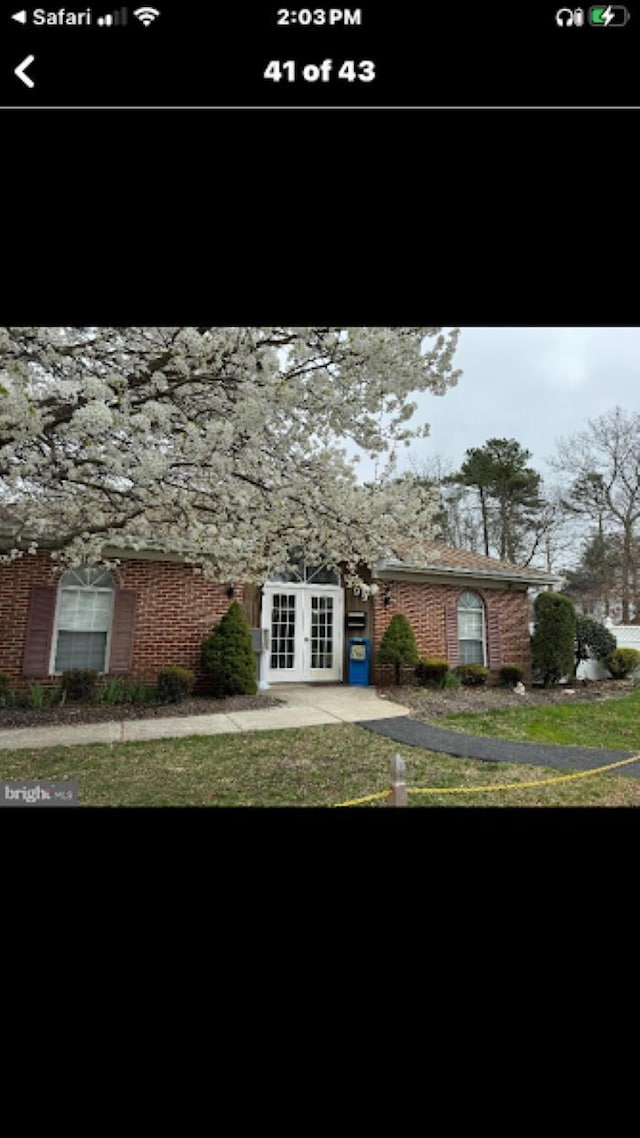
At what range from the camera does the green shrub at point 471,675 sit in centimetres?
717

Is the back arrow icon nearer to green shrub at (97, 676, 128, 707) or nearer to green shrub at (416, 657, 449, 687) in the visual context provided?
green shrub at (97, 676, 128, 707)

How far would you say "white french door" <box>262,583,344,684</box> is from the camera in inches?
278

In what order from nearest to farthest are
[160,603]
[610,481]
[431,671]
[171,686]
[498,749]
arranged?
[498,749], [171,686], [160,603], [431,671], [610,481]

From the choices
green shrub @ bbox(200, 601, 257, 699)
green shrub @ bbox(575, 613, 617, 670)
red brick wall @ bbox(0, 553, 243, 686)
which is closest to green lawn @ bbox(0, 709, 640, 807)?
green shrub @ bbox(200, 601, 257, 699)

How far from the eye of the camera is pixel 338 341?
2371 millimetres

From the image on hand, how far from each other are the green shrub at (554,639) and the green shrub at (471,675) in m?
0.98

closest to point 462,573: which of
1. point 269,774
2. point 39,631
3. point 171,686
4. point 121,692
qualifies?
point 171,686

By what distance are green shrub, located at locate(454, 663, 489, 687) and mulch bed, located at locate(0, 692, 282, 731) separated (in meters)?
3.02

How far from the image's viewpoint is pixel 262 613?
22.9 ft

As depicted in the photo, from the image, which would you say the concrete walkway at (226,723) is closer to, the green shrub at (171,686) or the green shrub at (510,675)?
the green shrub at (171,686)

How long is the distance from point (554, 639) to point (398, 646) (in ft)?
8.56

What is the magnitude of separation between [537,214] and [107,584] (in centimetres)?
555

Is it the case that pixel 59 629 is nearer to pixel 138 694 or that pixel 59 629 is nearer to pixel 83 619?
pixel 83 619
